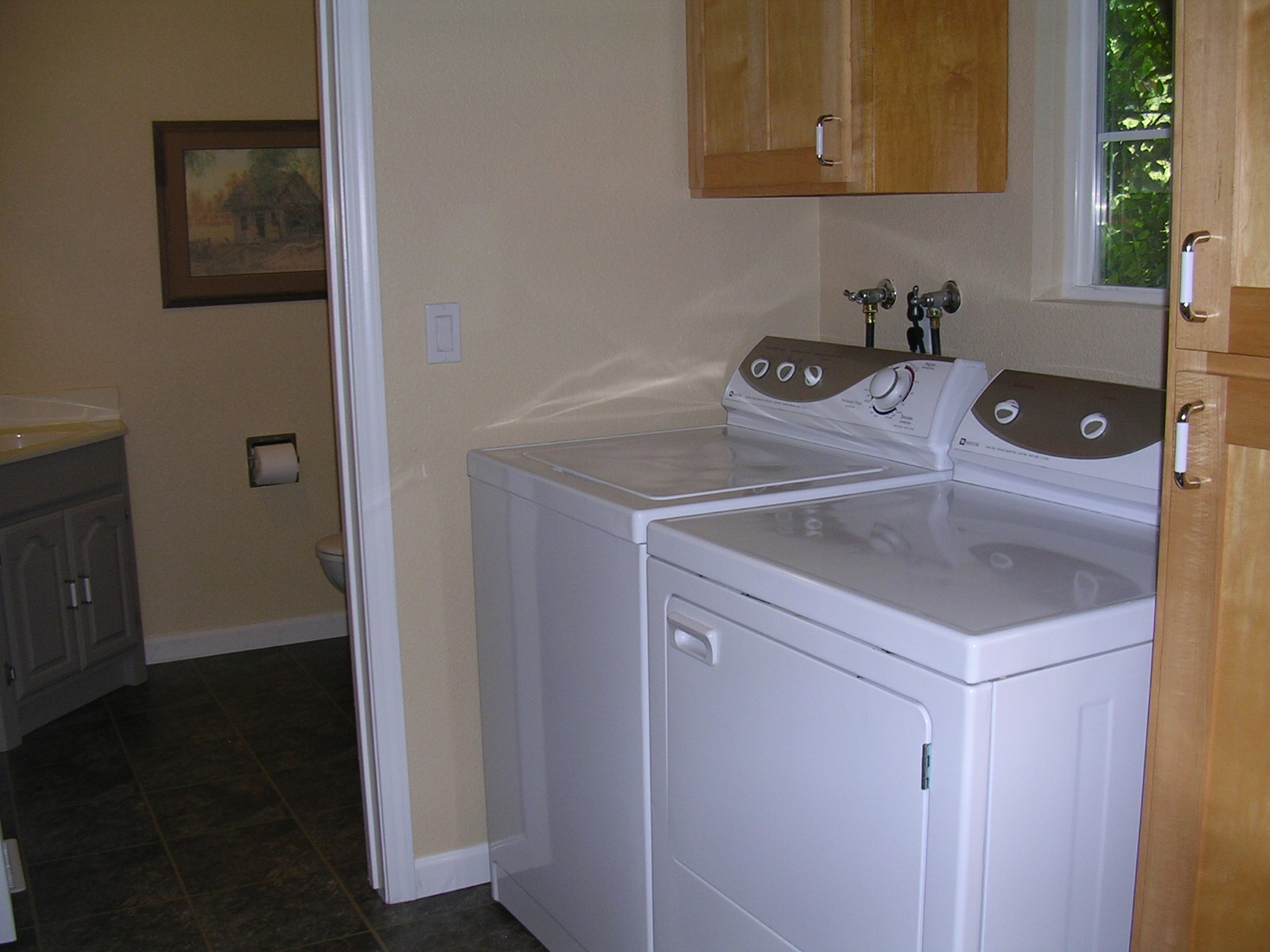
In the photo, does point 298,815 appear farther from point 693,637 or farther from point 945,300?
point 945,300

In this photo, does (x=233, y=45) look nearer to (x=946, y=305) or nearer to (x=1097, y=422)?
(x=946, y=305)

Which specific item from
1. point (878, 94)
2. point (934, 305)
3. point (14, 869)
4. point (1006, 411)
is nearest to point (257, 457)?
point (14, 869)

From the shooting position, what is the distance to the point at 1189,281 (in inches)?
49.3

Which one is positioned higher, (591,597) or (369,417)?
(369,417)

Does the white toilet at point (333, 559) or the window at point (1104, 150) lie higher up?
the window at point (1104, 150)

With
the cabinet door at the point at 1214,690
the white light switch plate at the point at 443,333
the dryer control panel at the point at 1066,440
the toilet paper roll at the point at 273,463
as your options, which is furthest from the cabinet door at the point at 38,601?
the cabinet door at the point at 1214,690

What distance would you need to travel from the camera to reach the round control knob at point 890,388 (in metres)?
2.15

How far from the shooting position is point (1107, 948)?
147cm

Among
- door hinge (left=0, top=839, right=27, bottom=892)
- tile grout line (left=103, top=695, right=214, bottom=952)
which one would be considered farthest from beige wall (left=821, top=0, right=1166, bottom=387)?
door hinge (left=0, top=839, right=27, bottom=892)

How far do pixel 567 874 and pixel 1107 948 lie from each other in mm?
1011

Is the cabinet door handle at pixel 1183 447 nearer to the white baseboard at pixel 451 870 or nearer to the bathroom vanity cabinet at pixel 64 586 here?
the white baseboard at pixel 451 870

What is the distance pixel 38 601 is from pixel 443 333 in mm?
1694

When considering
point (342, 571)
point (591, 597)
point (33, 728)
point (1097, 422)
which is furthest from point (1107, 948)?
point (33, 728)

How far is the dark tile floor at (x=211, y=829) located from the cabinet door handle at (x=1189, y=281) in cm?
169
